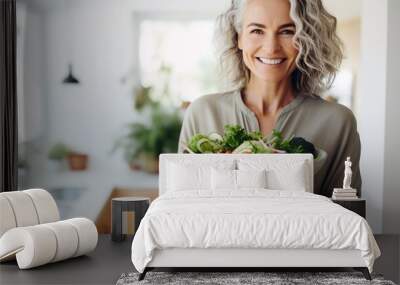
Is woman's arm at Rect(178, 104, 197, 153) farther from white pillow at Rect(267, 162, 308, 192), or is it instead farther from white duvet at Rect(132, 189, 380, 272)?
white duvet at Rect(132, 189, 380, 272)

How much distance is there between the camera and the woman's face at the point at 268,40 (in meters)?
7.41

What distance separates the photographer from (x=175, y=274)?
514cm

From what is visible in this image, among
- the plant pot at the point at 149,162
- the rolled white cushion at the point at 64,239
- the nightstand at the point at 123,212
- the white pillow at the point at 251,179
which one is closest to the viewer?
the rolled white cushion at the point at 64,239

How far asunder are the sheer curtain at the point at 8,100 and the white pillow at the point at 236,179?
7.73 feet

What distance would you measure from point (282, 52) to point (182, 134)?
1.34m

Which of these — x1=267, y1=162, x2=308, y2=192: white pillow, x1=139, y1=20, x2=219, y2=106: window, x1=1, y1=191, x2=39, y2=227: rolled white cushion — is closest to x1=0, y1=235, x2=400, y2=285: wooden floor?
x1=1, y1=191, x2=39, y2=227: rolled white cushion

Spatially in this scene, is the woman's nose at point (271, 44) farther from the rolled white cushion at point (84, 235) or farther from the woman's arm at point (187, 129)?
the rolled white cushion at point (84, 235)

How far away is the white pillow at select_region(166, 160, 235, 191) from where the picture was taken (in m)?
6.39

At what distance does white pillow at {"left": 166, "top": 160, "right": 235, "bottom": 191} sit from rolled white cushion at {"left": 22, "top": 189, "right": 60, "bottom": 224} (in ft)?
3.45

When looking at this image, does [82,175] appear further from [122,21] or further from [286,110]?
[286,110]

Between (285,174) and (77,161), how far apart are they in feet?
8.17

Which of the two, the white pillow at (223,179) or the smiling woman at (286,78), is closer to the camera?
the white pillow at (223,179)

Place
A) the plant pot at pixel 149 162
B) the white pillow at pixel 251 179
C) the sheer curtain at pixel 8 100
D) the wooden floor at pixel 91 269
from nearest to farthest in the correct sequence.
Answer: the wooden floor at pixel 91 269
the white pillow at pixel 251 179
the sheer curtain at pixel 8 100
the plant pot at pixel 149 162

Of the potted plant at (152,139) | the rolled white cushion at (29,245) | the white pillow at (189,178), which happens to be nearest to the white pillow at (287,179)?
the white pillow at (189,178)
